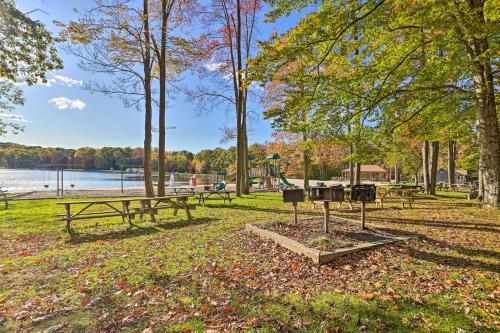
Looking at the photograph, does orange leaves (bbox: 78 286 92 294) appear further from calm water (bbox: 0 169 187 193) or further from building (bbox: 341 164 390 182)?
building (bbox: 341 164 390 182)

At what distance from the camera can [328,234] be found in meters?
5.54

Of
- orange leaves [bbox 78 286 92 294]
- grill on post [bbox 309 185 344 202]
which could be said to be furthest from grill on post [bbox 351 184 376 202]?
A: orange leaves [bbox 78 286 92 294]

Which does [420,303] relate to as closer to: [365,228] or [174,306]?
[174,306]

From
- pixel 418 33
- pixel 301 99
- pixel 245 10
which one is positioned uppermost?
pixel 245 10

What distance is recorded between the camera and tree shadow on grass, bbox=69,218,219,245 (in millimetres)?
6312

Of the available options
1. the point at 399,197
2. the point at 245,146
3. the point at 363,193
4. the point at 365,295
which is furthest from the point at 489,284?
the point at 245,146

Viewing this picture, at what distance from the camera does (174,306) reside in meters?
3.04

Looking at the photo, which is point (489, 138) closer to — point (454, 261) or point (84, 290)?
point (454, 261)

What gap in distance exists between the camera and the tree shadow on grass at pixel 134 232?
6.31m

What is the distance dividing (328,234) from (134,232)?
16.3 ft

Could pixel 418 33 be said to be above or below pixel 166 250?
above

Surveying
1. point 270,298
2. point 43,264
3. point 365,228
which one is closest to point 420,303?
point 270,298

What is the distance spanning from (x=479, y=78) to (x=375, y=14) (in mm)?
5382

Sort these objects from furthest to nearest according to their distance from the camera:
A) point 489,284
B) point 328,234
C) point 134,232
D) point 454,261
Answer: point 134,232, point 328,234, point 454,261, point 489,284
